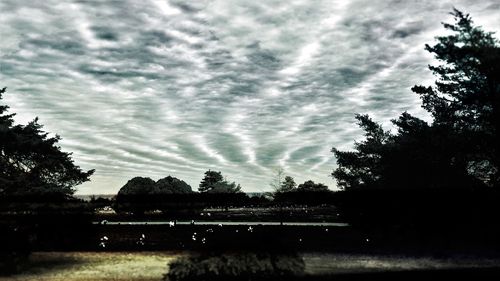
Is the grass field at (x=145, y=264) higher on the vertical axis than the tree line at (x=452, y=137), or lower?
lower

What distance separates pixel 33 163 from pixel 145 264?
23.1 m

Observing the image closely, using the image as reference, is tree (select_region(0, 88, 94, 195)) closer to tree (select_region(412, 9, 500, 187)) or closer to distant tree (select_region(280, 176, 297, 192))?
tree (select_region(412, 9, 500, 187))

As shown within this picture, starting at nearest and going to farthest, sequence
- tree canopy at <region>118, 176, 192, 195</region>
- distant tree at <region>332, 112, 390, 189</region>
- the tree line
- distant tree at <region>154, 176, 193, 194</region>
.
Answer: the tree line < distant tree at <region>332, 112, 390, 189</region> < tree canopy at <region>118, 176, 192, 195</region> < distant tree at <region>154, 176, 193, 194</region>

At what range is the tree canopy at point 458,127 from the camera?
24.4 meters

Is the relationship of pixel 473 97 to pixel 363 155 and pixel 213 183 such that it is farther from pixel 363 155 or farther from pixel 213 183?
pixel 213 183

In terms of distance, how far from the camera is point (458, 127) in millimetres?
26422

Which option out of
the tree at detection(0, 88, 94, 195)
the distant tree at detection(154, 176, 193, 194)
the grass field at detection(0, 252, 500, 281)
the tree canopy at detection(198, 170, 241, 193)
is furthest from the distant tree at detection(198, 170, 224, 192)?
the grass field at detection(0, 252, 500, 281)

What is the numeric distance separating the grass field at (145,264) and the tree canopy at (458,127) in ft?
43.6

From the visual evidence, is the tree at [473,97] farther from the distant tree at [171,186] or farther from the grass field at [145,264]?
the distant tree at [171,186]

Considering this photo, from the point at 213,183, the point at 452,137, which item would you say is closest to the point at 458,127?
the point at 452,137

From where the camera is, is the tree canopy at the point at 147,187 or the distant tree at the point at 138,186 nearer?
the tree canopy at the point at 147,187

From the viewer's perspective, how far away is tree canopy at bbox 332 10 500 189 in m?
24.4

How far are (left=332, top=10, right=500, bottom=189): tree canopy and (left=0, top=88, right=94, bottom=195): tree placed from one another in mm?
22324

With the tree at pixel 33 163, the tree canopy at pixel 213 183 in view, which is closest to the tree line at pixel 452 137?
the tree at pixel 33 163
